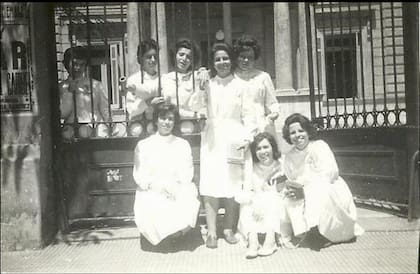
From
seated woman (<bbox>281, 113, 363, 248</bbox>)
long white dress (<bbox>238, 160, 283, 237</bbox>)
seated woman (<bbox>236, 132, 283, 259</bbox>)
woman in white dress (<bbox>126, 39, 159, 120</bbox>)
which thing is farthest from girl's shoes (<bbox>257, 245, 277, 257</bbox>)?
woman in white dress (<bbox>126, 39, 159, 120</bbox>)

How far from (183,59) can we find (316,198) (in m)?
1.77

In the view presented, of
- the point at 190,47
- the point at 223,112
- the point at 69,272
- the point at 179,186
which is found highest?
the point at 190,47

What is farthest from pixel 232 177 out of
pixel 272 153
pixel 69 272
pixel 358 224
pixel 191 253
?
pixel 69 272

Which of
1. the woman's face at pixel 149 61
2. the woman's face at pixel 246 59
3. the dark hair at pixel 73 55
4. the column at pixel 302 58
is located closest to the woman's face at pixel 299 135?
the woman's face at pixel 246 59

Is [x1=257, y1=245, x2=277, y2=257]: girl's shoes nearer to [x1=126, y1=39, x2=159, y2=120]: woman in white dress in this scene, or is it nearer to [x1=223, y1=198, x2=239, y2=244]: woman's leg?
[x1=223, y1=198, x2=239, y2=244]: woman's leg

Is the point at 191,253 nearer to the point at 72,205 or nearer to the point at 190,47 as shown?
the point at 72,205

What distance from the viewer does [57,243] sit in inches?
180

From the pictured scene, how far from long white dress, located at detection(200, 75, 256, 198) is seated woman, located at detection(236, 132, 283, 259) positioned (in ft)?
0.31

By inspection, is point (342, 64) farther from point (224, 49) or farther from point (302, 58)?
point (302, 58)

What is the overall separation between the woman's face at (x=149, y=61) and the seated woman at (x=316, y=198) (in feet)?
4.71

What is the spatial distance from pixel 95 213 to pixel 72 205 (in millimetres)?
243

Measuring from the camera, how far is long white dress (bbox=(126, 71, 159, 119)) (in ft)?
15.6

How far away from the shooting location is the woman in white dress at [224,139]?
4297 mm

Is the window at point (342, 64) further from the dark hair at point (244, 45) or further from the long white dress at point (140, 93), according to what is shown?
the long white dress at point (140, 93)
